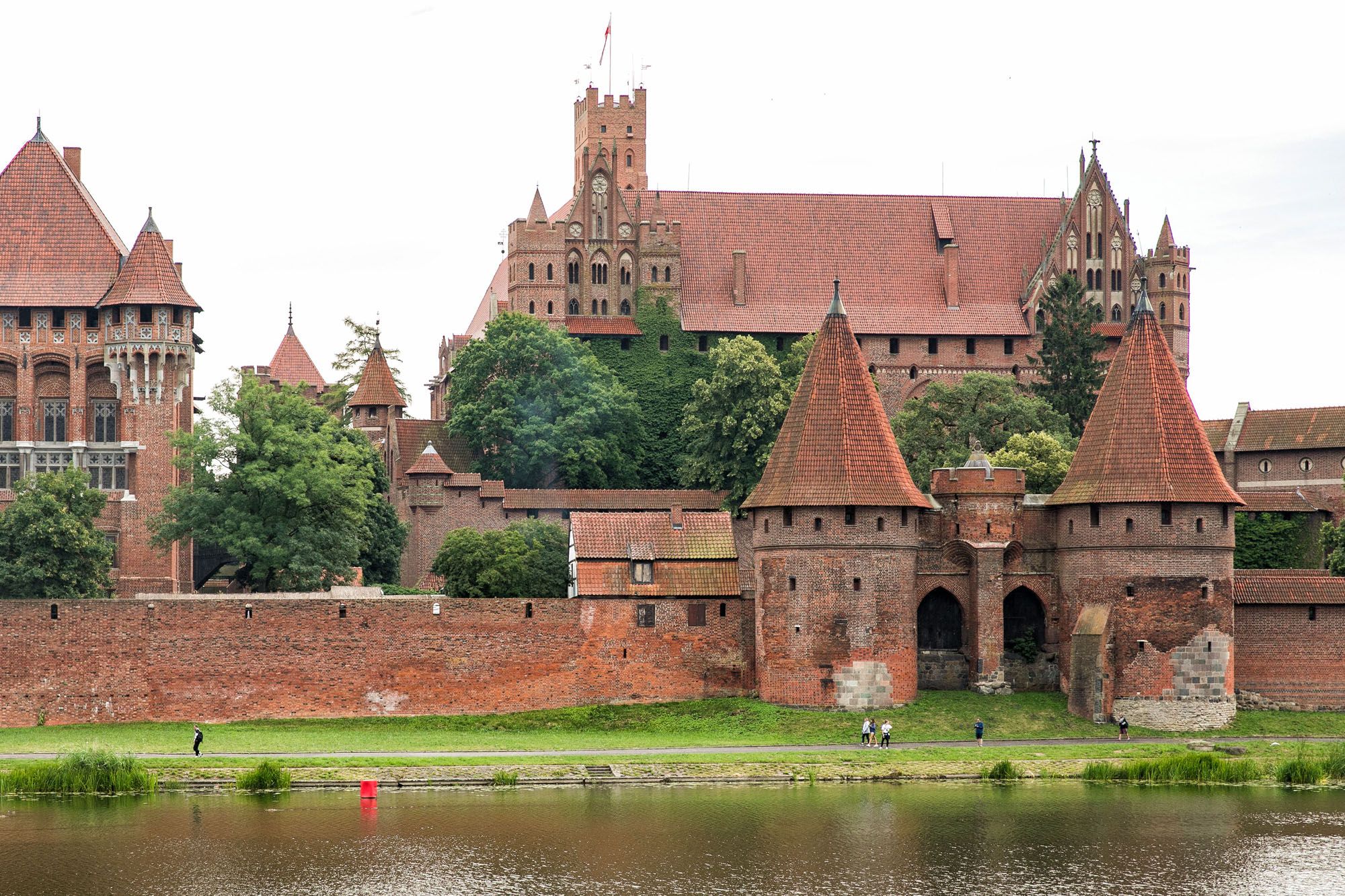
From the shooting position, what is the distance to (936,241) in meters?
92.8

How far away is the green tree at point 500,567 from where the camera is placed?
60.0 m

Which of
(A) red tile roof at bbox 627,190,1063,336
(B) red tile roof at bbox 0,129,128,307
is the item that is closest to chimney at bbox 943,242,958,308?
(A) red tile roof at bbox 627,190,1063,336

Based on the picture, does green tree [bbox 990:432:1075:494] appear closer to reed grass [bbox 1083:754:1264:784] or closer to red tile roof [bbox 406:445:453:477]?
reed grass [bbox 1083:754:1264:784]

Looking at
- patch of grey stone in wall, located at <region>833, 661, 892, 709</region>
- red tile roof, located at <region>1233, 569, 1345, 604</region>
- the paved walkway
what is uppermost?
red tile roof, located at <region>1233, 569, 1345, 604</region>

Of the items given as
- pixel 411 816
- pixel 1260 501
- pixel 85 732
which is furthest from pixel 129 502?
pixel 1260 501

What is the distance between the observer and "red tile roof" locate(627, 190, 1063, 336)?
88.2 m

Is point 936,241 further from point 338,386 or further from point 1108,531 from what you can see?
point 1108,531

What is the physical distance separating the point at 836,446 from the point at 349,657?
43.6 feet

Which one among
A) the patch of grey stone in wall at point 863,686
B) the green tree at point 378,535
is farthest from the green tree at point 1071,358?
the patch of grey stone in wall at point 863,686

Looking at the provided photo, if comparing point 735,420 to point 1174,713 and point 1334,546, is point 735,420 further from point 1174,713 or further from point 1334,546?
point 1174,713

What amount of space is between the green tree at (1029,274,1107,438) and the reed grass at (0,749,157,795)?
43.0m

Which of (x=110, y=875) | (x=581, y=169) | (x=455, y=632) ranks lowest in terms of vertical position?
(x=110, y=875)

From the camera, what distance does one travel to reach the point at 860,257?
91312 millimetres

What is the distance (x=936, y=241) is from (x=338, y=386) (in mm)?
26029
